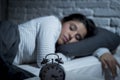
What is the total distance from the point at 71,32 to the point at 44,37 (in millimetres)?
253

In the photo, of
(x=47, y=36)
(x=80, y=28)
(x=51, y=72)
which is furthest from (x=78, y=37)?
(x=51, y=72)

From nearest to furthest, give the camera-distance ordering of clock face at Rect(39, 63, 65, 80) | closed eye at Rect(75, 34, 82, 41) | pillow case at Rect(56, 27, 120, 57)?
clock face at Rect(39, 63, 65, 80) → pillow case at Rect(56, 27, 120, 57) → closed eye at Rect(75, 34, 82, 41)

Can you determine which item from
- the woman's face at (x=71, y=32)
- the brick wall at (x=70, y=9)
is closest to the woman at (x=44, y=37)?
the woman's face at (x=71, y=32)

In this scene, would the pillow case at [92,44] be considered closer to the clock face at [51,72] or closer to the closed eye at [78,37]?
the closed eye at [78,37]

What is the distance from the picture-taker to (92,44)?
154 centimetres

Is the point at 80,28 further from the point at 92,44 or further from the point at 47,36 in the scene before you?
the point at 47,36

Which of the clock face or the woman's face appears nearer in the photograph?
the clock face

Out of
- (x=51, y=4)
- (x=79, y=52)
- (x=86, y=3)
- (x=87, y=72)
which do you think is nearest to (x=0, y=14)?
(x=51, y=4)

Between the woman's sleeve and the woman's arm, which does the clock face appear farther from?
the woman's arm

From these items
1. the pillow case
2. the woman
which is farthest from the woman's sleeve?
the pillow case

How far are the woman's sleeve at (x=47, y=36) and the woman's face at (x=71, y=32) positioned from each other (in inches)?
3.0

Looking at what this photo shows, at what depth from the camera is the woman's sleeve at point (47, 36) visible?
133cm

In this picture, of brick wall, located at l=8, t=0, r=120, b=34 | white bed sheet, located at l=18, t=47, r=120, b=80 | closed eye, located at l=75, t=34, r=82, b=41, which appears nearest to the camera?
white bed sheet, located at l=18, t=47, r=120, b=80

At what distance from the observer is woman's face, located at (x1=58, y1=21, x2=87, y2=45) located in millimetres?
1545
